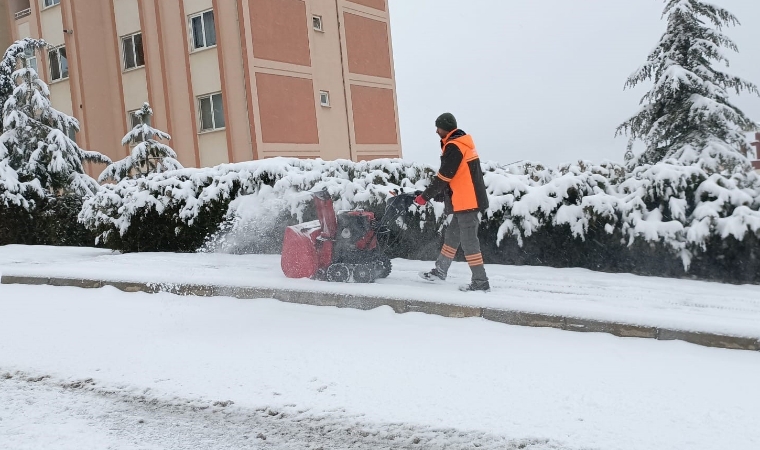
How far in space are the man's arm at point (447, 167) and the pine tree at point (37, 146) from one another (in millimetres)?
10976

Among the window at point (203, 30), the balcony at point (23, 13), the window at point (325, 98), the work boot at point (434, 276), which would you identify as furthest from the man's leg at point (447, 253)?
the balcony at point (23, 13)

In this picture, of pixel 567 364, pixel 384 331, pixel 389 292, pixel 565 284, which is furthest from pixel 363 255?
pixel 567 364

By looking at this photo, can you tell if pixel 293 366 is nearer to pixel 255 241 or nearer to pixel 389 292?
pixel 389 292

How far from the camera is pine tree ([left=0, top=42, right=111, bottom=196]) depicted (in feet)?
48.5

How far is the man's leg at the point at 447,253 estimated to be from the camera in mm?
6914

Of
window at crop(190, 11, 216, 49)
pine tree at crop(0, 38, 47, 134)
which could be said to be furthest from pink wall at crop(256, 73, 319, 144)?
pine tree at crop(0, 38, 47, 134)

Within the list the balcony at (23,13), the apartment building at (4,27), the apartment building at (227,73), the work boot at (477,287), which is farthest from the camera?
the apartment building at (4,27)

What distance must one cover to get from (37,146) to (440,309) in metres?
12.8

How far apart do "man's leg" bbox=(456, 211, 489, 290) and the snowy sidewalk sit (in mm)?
186

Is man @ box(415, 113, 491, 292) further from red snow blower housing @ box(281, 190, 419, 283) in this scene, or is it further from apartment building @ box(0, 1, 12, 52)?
apartment building @ box(0, 1, 12, 52)

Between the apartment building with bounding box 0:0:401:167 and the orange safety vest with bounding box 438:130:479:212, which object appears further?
the apartment building with bounding box 0:0:401:167

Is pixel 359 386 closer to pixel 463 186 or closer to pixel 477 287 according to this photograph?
pixel 477 287

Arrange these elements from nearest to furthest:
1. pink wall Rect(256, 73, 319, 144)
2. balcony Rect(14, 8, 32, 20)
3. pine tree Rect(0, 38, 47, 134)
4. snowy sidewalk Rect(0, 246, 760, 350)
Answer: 1. snowy sidewalk Rect(0, 246, 760, 350)
2. pine tree Rect(0, 38, 47, 134)
3. pink wall Rect(256, 73, 319, 144)
4. balcony Rect(14, 8, 32, 20)

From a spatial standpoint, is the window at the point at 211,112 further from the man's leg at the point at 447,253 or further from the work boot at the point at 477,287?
the work boot at the point at 477,287
